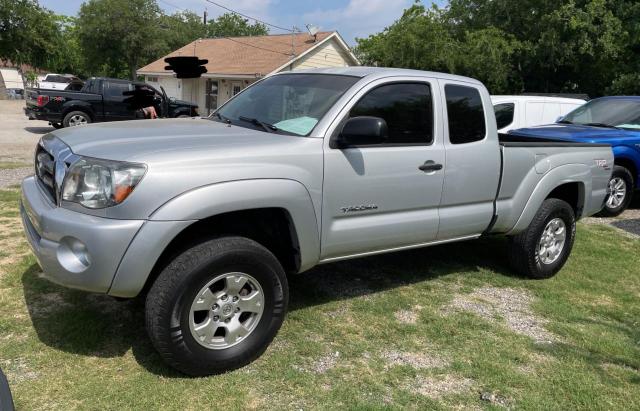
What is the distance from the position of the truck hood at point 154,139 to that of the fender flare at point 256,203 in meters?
0.27

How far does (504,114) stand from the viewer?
1085cm

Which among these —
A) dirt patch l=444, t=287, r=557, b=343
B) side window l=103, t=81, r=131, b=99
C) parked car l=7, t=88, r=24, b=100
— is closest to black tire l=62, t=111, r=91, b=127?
side window l=103, t=81, r=131, b=99

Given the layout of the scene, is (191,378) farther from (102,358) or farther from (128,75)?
(128,75)

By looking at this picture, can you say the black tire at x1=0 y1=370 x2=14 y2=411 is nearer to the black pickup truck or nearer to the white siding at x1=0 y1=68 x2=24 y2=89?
the black pickup truck

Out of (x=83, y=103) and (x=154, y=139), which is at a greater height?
(x=154, y=139)

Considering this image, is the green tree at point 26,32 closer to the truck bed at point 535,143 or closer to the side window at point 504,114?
the side window at point 504,114

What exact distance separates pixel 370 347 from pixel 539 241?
93.7 inches

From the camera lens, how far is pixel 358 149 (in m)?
3.70

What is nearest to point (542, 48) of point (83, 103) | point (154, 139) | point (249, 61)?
point (249, 61)

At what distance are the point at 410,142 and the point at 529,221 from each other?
1.71 m

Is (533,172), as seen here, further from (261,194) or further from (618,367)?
(261,194)

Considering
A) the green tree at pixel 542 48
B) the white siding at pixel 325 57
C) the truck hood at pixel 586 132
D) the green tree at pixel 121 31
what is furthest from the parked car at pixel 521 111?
the green tree at pixel 121 31

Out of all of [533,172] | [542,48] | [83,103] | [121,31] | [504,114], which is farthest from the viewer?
[121,31]

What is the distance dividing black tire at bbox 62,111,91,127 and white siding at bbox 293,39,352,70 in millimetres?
13483
